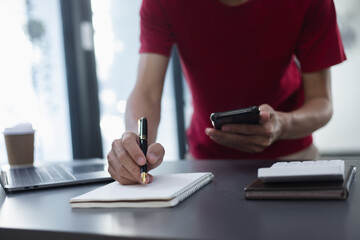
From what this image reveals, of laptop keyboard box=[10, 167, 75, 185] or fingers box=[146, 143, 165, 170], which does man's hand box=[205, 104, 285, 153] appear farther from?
laptop keyboard box=[10, 167, 75, 185]

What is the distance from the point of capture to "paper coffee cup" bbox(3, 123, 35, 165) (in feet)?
4.61

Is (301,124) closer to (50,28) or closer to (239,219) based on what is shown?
(239,219)

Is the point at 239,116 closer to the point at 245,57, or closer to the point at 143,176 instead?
the point at 143,176

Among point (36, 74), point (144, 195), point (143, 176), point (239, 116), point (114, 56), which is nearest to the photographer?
point (144, 195)

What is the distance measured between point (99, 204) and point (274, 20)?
98cm

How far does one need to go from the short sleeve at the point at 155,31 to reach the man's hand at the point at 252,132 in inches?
22.0

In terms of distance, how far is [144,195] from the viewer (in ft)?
2.26

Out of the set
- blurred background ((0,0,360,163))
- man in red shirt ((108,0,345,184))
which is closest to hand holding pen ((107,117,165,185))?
man in red shirt ((108,0,345,184))

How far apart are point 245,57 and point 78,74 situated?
173 centimetres

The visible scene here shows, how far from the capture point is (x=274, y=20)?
1.38m

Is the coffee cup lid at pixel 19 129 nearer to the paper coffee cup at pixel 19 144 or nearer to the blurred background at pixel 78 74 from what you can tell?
the paper coffee cup at pixel 19 144

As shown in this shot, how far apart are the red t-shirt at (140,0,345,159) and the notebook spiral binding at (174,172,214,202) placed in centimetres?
68

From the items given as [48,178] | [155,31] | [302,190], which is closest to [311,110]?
[155,31]

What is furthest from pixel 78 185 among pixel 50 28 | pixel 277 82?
pixel 50 28
